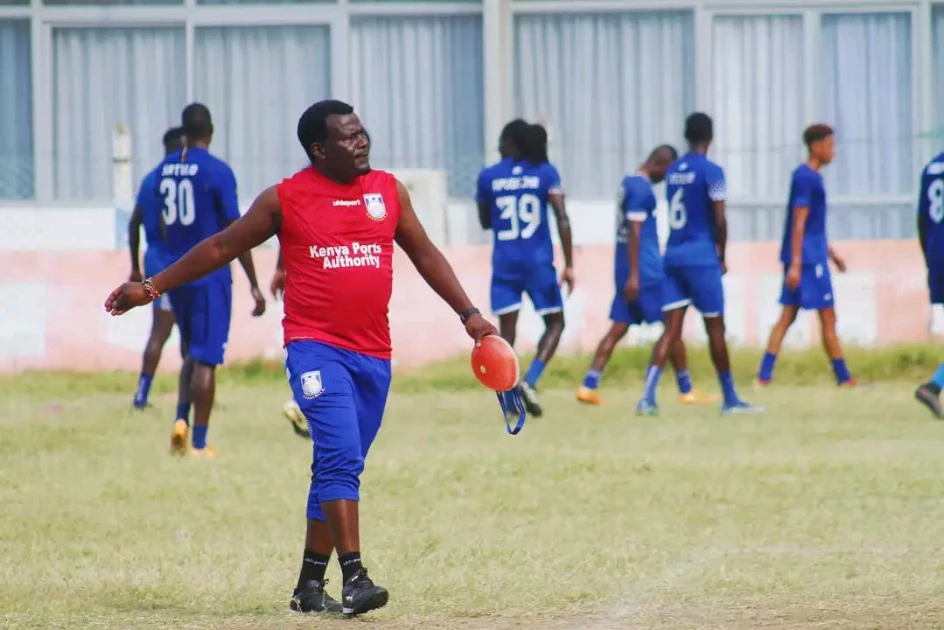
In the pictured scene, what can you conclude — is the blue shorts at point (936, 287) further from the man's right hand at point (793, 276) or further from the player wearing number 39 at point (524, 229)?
the player wearing number 39 at point (524, 229)

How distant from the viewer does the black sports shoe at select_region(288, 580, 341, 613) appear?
7035 millimetres

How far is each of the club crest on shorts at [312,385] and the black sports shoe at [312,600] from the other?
67 centimetres

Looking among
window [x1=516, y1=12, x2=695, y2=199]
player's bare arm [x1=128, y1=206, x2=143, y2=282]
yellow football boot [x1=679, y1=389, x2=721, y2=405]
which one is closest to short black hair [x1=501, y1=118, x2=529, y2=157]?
yellow football boot [x1=679, y1=389, x2=721, y2=405]

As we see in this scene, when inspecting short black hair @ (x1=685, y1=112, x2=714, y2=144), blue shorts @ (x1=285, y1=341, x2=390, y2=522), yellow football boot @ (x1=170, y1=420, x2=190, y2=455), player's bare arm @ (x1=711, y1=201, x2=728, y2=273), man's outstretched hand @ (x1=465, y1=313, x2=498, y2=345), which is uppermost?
short black hair @ (x1=685, y1=112, x2=714, y2=144)

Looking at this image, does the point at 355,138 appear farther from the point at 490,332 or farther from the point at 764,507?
the point at 764,507

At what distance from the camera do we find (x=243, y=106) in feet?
80.2

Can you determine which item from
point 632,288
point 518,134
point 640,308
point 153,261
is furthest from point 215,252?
point 640,308

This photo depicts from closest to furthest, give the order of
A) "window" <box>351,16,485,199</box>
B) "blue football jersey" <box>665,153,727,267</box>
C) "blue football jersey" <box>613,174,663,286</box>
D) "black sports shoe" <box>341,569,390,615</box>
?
"black sports shoe" <box>341,569,390,615</box> → "blue football jersey" <box>665,153,727,267</box> → "blue football jersey" <box>613,174,663,286</box> → "window" <box>351,16,485,199</box>

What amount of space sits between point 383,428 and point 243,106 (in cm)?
1090

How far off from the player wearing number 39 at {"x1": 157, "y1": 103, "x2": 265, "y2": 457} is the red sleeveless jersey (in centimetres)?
474

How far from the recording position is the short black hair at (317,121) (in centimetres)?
701

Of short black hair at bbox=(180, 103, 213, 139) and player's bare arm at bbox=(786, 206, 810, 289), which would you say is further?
player's bare arm at bbox=(786, 206, 810, 289)

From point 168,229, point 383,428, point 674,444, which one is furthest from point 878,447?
point 168,229

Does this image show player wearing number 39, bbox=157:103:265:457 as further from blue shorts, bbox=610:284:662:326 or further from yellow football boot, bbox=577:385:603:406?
blue shorts, bbox=610:284:662:326
